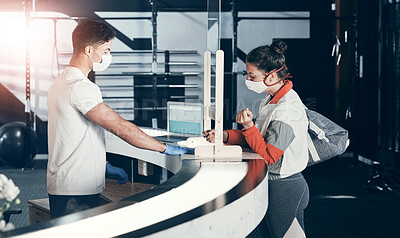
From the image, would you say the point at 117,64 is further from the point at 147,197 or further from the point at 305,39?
the point at 147,197

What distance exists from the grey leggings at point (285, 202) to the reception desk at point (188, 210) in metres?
0.14

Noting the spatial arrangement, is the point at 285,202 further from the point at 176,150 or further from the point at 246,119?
the point at 176,150

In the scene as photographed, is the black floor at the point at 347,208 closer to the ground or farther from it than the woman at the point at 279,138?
closer to the ground

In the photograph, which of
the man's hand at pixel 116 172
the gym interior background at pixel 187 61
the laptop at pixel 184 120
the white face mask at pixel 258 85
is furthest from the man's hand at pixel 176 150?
the gym interior background at pixel 187 61

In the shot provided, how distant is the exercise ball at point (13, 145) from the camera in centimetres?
658

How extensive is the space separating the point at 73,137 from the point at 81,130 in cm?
4

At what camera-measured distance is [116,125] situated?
1950 millimetres

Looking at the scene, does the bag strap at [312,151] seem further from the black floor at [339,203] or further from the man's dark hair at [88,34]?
the black floor at [339,203]

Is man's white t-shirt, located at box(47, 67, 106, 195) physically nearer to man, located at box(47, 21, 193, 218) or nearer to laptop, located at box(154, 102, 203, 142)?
man, located at box(47, 21, 193, 218)

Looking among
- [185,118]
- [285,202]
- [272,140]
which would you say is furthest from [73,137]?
[185,118]

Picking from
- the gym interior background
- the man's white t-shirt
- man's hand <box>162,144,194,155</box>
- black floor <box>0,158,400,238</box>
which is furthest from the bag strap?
the gym interior background

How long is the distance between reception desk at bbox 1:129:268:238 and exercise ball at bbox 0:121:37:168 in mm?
5179

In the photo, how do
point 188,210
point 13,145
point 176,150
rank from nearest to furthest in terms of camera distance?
1. point 188,210
2. point 176,150
3. point 13,145

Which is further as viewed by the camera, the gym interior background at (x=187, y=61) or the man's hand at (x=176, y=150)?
the gym interior background at (x=187, y=61)
